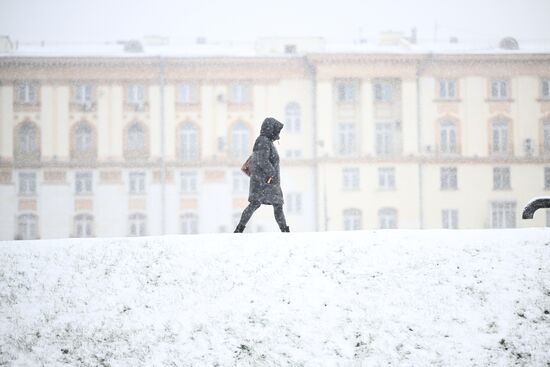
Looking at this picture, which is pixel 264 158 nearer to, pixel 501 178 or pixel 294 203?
pixel 294 203

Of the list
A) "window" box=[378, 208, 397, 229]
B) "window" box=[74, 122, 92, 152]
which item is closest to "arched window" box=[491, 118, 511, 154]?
"window" box=[378, 208, 397, 229]

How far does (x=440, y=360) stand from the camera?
646 cm

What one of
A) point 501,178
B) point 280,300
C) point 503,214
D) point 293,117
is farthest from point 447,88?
point 280,300

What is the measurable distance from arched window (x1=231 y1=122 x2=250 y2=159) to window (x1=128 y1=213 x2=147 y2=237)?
6.52 metres

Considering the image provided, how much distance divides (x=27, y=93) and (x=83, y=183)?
642 cm

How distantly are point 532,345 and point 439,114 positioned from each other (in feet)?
115

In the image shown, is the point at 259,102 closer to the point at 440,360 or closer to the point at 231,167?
the point at 231,167

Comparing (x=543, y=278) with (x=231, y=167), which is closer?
(x=543, y=278)

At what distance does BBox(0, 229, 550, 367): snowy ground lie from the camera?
21.7 ft

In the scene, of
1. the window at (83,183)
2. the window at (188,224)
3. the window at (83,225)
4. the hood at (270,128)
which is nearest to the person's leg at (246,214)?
the hood at (270,128)

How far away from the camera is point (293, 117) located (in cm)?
4069

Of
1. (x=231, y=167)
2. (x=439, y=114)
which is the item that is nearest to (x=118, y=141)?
(x=231, y=167)

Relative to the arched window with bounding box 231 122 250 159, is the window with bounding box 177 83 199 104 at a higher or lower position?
higher

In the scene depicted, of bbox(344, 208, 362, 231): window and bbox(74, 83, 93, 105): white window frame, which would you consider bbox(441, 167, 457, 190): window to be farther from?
bbox(74, 83, 93, 105): white window frame
